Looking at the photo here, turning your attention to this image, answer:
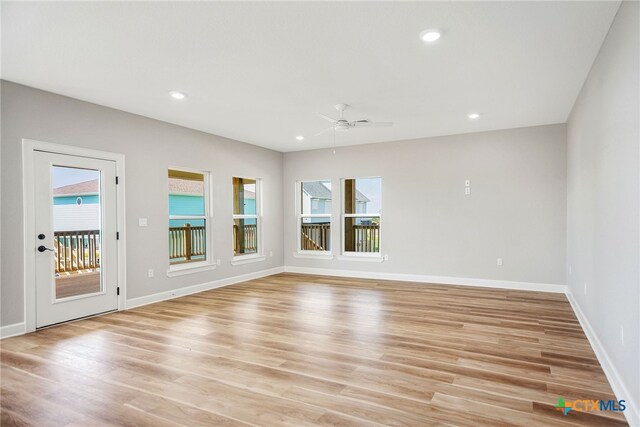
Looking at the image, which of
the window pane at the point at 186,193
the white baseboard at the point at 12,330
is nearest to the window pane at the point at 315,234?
the window pane at the point at 186,193

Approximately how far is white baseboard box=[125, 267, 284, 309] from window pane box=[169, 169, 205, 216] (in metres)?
1.23

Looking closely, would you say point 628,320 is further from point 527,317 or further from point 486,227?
point 486,227

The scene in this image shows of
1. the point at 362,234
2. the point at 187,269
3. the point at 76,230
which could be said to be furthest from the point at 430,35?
A: the point at 362,234

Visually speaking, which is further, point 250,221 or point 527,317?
point 250,221

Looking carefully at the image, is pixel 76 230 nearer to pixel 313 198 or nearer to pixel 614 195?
pixel 313 198

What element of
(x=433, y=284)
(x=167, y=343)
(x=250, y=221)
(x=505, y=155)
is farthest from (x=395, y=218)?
(x=167, y=343)

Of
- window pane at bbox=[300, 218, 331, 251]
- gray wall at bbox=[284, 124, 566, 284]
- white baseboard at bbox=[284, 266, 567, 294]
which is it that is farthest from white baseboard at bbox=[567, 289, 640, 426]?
window pane at bbox=[300, 218, 331, 251]

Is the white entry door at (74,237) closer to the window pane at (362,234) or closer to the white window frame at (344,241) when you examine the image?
the white window frame at (344,241)

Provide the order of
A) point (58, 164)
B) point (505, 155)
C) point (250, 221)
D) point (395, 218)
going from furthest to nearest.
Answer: point (250, 221), point (395, 218), point (505, 155), point (58, 164)

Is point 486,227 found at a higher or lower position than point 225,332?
higher

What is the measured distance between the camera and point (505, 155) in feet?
20.3

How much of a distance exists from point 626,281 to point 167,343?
3732 mm

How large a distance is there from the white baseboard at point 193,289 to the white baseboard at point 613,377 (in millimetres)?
5236

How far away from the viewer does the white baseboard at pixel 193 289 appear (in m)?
5.14
